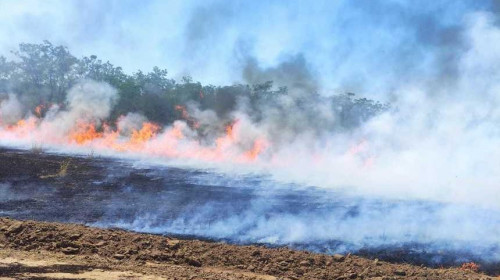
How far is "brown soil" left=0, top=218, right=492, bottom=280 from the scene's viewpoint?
6.48 meters

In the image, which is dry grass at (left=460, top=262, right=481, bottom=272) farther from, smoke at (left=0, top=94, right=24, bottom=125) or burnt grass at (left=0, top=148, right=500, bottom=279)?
smoke at (left=0, top=94, right=24, bottom=125)

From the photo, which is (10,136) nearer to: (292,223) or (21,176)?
(21,176)

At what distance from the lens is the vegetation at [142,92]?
129 ft

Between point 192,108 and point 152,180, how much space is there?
26.3m

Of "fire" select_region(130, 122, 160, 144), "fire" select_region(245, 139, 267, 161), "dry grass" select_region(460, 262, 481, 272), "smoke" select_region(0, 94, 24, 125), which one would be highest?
"smoke" select_region(0, 94, 24, 125)

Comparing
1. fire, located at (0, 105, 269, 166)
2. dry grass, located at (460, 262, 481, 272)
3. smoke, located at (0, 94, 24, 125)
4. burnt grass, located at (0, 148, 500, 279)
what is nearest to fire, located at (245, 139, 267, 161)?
fire, located at (0, 105, 269, 166)

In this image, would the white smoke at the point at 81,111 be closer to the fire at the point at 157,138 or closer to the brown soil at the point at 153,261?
the fire at the point at 157,138

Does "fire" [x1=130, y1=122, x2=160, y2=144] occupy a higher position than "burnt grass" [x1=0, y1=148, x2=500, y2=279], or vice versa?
"fire" [x1=130, y1=122, x2=160, y2=144]

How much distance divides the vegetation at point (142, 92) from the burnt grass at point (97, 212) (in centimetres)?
1879

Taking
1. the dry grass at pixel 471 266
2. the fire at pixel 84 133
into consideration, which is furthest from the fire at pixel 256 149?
the dry grass at pixel 471 266

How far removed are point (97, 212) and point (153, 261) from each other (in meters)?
5.10

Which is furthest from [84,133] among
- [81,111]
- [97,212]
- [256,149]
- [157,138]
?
[97,212]

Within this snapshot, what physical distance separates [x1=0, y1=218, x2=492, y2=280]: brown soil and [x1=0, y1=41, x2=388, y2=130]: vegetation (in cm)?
2696

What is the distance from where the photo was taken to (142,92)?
1988 inches
